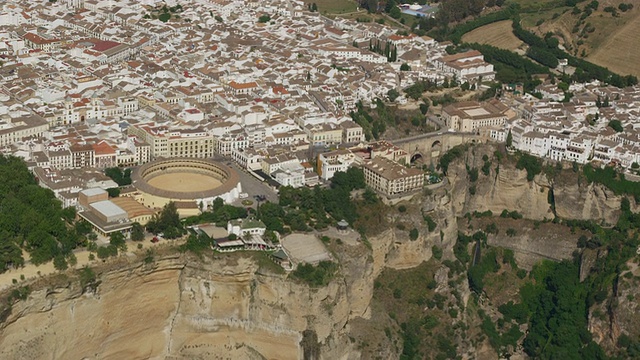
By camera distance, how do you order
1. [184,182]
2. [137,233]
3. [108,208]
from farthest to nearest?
[184,182]
[108,208]
[137,233]

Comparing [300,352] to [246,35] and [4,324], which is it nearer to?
[4,324]

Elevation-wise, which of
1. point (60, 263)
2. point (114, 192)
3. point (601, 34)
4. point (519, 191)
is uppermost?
point (60, 263)

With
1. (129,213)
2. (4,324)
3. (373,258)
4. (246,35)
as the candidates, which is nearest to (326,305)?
(373,258)

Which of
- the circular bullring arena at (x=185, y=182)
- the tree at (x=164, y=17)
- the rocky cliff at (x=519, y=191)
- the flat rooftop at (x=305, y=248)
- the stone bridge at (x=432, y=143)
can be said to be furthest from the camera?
the tree at (x=164, y=17)

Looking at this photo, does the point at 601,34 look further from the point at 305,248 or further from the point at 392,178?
the point at 305,248

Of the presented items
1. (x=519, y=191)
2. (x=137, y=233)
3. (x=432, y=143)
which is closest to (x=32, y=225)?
(x=137, y=233)

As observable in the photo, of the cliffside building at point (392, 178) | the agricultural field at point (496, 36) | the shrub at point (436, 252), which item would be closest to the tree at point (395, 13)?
the agricultural field at point (496, 36)

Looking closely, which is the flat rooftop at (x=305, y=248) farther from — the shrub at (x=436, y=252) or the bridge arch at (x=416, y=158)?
the bridge arch at (x=416, y=158)
